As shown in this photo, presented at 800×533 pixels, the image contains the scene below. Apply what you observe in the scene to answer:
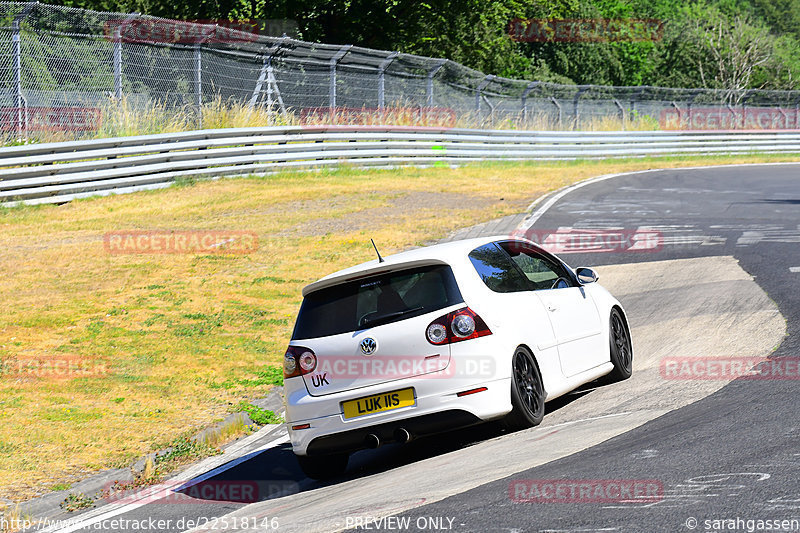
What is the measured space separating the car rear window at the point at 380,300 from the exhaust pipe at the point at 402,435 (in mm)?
740

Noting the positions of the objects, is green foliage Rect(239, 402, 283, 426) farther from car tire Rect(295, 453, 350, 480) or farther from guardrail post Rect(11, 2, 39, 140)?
guardrail post Rect(11, 2, 39, 140)

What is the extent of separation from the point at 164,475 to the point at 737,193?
1879 centimetres

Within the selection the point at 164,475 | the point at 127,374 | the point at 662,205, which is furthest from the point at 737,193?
the point at 164,475

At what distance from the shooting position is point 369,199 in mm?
21750

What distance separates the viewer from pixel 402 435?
7.01 m

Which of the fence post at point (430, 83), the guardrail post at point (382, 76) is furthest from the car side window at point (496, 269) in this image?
the fence post at point (430, 83)

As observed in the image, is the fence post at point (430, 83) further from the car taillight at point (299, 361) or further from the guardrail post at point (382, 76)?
the car taillight at point (299, 361)

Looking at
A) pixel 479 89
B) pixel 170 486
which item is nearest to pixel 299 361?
pixel 170 486

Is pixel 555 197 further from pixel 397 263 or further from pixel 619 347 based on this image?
pixel 397 263

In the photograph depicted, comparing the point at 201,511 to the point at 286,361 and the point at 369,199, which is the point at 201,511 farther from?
the point at 369,199

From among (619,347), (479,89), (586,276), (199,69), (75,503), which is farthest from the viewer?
Answer: (479,89)

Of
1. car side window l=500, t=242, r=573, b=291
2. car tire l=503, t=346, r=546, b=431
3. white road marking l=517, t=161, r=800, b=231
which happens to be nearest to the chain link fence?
white road marking l=517, t=161, r=800, b=231

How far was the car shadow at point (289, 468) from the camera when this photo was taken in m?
7.23

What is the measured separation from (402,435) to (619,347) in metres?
2.76
